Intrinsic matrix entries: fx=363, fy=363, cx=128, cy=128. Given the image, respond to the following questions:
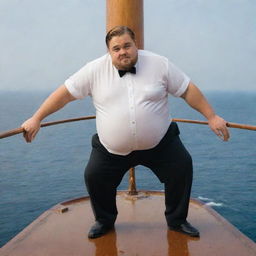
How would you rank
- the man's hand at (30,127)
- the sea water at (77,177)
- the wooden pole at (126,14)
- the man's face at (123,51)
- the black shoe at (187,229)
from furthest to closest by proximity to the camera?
the sea water at (77,177), the wooden pole at (126,14), the black shoe at (187,229), the man's hand at (30,127), the man's face at (123,51)

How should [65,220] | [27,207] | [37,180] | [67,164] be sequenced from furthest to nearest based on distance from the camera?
[67,164]
[37,180]
[27,207]
[65,220]

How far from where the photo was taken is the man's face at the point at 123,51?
2400mm

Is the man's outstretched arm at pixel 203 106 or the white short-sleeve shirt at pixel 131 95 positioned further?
the man's outstretched arm at pixel 203 106

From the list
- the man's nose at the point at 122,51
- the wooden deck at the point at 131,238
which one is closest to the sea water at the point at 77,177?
the wooden deck at the point at 131,238

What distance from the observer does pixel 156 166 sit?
2736 millimetres

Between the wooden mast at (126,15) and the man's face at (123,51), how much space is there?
47.7 inches

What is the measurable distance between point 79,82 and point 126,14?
4.39ft

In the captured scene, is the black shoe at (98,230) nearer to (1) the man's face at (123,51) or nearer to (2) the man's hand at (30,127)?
(2) the man's hand at (30,127)

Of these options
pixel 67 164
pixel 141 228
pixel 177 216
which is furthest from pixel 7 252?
pixel 67 164

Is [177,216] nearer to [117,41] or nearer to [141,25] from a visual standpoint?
[117,41]

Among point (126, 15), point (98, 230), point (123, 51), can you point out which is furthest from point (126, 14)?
point (98, 230)

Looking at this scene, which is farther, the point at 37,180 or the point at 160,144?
the point at 37,180

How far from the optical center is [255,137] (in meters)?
84.6

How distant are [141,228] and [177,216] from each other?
0.40 meters
